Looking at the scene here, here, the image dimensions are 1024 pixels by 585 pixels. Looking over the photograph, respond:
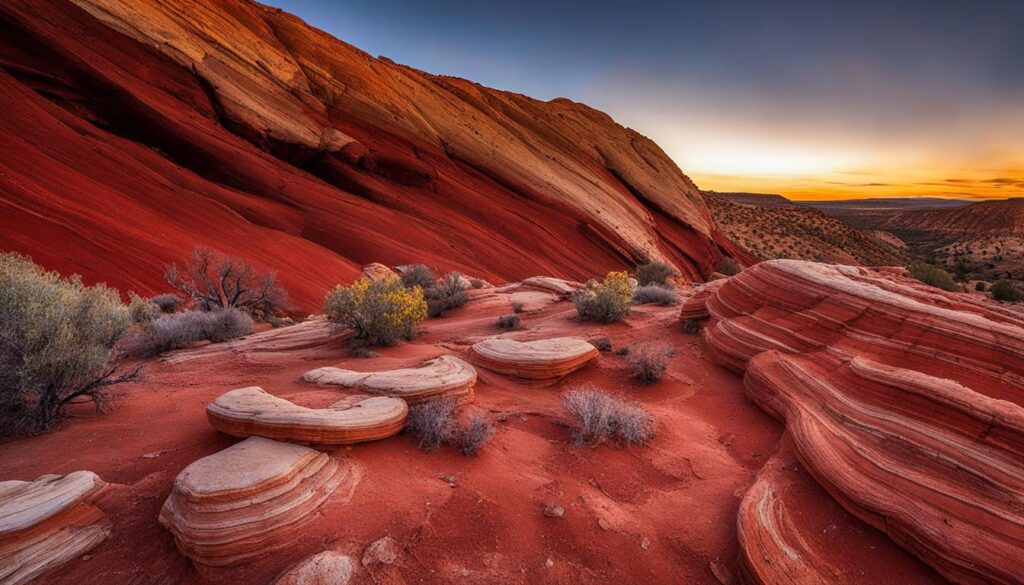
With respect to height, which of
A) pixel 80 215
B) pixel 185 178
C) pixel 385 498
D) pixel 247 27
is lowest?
pixel 385 498

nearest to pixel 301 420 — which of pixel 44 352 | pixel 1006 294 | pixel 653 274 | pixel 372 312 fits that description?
pixel 44 352

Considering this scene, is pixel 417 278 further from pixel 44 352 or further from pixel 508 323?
pixel 44 352

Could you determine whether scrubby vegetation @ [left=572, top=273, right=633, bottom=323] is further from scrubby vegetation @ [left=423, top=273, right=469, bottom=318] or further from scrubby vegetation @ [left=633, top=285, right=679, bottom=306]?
scrubby vegetation @ [left=423, top=273, right=469, bottom=318]

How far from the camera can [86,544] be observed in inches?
123

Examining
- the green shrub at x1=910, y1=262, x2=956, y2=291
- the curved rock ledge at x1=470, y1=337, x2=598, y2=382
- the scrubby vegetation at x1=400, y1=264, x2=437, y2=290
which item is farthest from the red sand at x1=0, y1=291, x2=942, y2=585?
the green shrub at x1=910, y1=262, x2=956, y2=291

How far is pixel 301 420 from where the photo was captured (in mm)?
4027

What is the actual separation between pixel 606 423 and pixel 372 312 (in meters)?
5.08

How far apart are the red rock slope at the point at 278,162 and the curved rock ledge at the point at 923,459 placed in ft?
46.2

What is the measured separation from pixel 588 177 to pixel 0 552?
3325 centimetres

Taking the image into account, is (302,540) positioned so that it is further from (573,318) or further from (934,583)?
(573,318)

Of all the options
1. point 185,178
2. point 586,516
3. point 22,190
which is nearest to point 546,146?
point 185,178

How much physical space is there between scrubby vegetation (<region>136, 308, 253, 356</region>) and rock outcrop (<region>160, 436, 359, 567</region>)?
560 cm

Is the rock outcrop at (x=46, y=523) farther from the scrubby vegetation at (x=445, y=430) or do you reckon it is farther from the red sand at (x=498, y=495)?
the scrubby vegetation at (x=445, y=430)

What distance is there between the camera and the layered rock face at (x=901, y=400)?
139 inches
